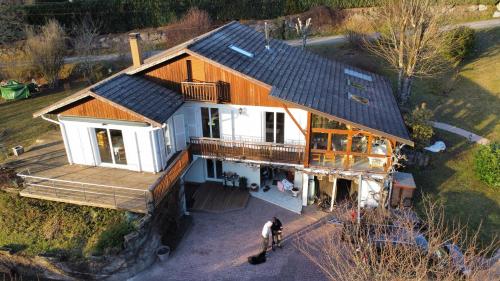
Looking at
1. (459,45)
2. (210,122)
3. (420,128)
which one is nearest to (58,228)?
(210,122)

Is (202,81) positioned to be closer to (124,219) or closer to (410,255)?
(124,219)

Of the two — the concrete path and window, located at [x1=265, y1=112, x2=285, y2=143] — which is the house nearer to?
window, located at [x1=265, y1=112, x2=285, y2=143]

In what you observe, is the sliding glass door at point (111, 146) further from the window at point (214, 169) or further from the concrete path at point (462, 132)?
the concrete path at point (462, 132)

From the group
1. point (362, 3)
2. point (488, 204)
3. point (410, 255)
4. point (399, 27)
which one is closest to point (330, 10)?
A: point (362, 3)

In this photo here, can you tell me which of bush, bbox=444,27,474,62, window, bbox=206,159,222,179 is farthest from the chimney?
bush, bbox=444,27,474,62

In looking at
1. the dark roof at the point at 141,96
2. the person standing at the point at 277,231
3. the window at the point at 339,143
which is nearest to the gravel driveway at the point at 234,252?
the person standing at the point at 277,231

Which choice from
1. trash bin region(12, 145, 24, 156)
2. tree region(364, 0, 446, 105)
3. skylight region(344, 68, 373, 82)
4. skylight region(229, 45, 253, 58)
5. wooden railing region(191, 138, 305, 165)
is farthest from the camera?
tree region(364, 0, 446, 105)
